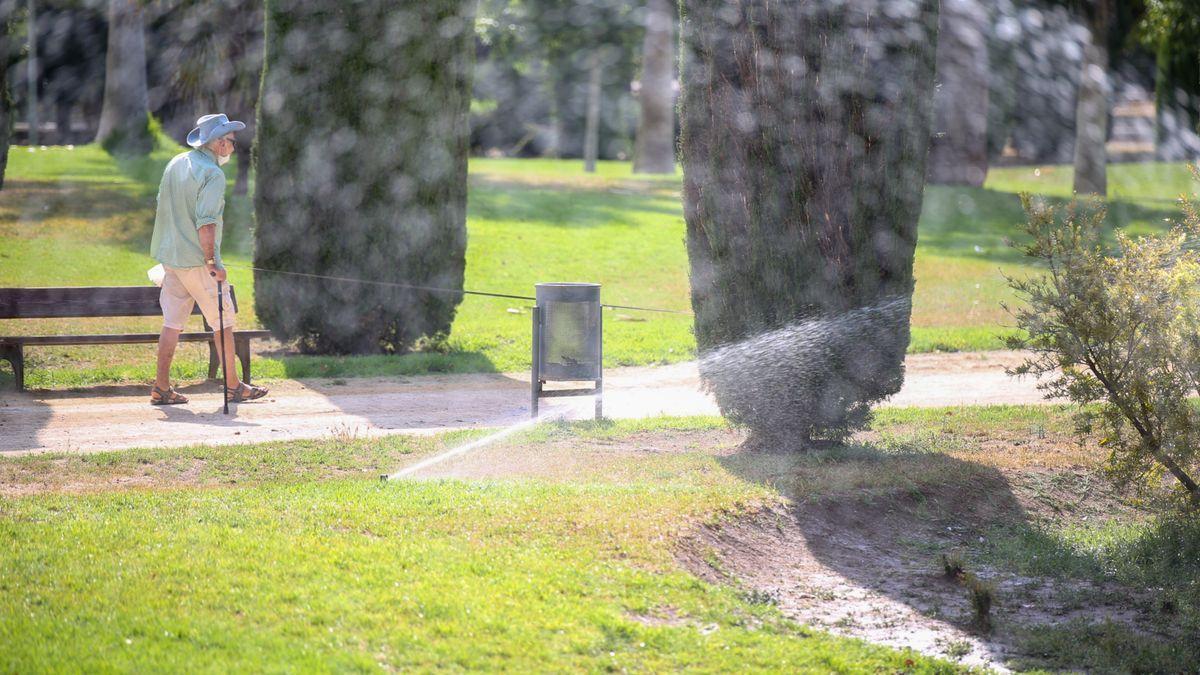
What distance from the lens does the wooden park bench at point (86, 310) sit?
9562 mm

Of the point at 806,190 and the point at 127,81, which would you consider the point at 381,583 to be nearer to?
the point at 806,190

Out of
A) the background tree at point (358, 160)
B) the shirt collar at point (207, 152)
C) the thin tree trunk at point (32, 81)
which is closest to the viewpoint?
the shirt collar at point (207, 152)

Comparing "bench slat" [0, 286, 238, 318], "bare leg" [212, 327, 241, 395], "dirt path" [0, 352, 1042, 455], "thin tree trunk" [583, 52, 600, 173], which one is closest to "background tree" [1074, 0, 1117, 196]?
"thin tree trunk" [583, 52, 600, 173]

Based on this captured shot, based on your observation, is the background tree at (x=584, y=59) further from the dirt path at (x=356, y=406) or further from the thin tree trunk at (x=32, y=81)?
the dirt path at (x=356, y=406)

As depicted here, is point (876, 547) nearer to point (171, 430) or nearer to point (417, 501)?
point (417, 501)

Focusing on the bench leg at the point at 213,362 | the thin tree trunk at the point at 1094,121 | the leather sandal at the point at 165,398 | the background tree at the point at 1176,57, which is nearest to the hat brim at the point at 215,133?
the leather sandal at the point at 165,398

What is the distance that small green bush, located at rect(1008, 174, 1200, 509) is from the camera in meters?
6.31

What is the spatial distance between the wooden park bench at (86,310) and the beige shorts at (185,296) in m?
0.44

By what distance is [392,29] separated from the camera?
1125 centimetres

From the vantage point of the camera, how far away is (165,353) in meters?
9.05

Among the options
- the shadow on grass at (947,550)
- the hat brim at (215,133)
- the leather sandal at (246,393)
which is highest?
the hat brim at (215,133)

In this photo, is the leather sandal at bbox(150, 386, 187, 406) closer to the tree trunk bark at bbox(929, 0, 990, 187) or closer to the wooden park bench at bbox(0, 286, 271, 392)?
the wooden park bench at bbox(0, 286, 271, 392)

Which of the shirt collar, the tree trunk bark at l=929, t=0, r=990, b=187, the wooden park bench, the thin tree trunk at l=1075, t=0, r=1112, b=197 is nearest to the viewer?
the shirt collar

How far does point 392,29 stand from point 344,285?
228 cm
